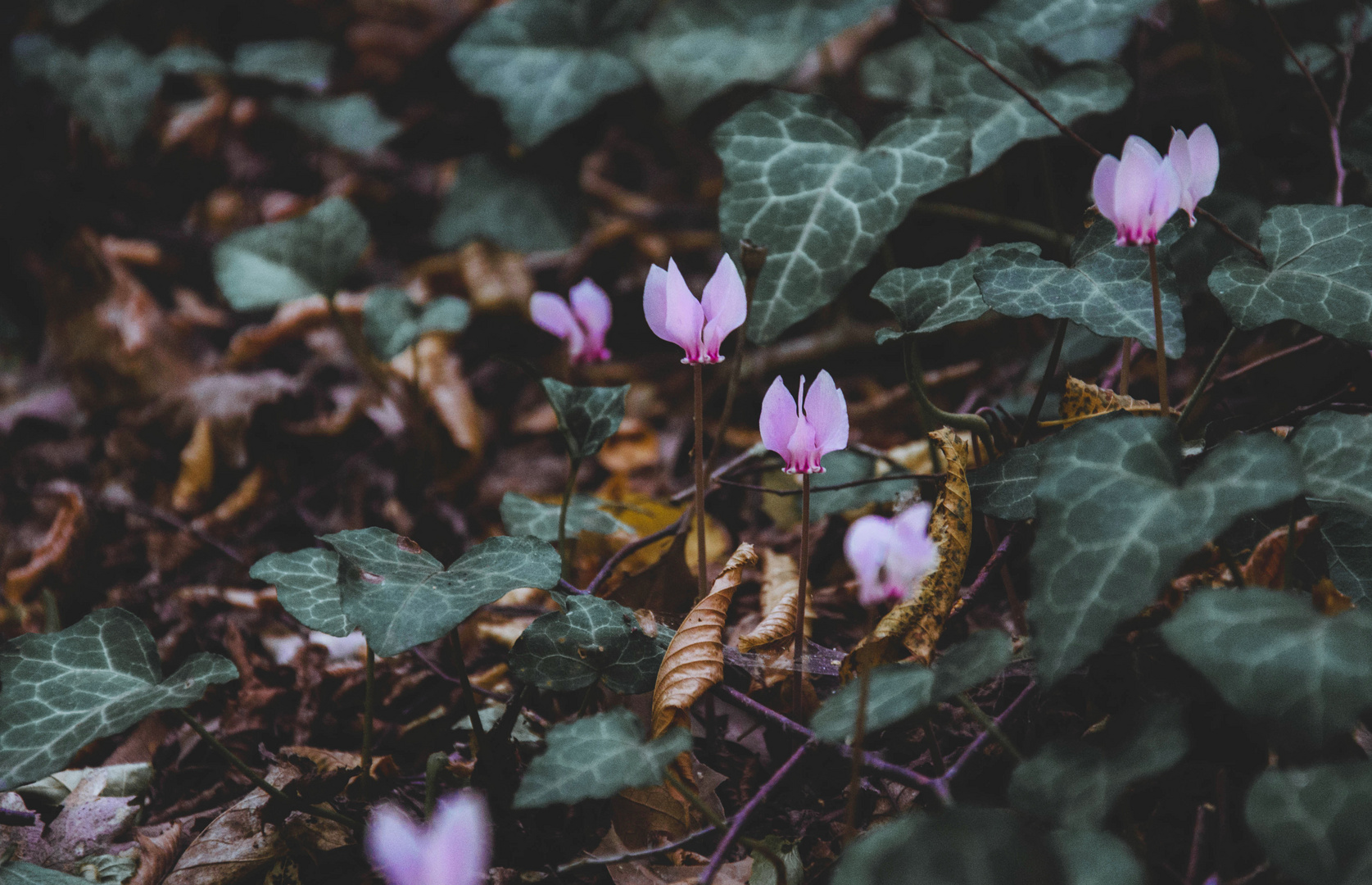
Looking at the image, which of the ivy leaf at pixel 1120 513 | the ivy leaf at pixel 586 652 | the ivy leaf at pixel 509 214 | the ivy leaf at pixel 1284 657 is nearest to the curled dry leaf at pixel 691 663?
the ivy leaf at pixel 586 652

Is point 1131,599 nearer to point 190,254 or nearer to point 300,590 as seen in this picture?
point 300,590

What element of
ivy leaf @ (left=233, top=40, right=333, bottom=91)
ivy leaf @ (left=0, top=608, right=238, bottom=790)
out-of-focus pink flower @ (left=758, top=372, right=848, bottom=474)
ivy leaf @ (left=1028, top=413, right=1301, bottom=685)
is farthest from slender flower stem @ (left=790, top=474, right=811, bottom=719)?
ivy leaf @ (left=233, top=40, right=333, bottom=91)

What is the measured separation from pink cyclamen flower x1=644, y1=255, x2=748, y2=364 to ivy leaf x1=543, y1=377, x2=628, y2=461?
0.26 m

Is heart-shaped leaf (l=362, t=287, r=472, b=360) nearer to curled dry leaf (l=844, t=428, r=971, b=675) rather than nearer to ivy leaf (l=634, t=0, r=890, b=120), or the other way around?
ivy leaf (l=634, t=0, r=890, b=120)

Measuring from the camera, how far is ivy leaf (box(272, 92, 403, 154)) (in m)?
2.55

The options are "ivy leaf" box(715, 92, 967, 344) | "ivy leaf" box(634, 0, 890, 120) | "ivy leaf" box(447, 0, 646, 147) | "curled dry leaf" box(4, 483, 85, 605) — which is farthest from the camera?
"ivy leaf" box(447, 0, 646, 147)

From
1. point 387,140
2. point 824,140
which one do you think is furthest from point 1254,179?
point 387,140

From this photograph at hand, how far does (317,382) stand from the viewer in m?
2.26

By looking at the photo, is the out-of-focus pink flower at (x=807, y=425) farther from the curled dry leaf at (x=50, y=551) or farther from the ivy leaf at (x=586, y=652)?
the curled dry leaf at (x=50, y=551)

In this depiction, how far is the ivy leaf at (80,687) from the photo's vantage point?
94 centimetres

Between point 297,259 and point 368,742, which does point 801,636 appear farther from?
point 297,259

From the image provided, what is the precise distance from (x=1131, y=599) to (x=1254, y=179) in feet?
4.39

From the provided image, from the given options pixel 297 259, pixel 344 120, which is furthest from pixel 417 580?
pixel 344 120

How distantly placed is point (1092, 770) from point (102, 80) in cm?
307
